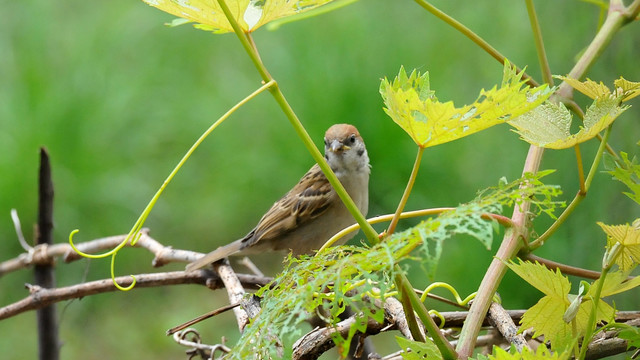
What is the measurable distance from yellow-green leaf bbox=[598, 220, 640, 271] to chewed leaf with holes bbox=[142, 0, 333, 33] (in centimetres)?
29

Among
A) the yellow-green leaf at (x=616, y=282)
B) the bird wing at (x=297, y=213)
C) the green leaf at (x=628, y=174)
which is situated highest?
the green leaf at (x=628, y=174)

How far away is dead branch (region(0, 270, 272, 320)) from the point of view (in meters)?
1.10

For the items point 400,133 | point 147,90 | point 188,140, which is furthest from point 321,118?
point 147,90

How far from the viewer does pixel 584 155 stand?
5.07 ft

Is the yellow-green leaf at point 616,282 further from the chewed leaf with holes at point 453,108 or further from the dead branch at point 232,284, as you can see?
the dead branch at point 232,284

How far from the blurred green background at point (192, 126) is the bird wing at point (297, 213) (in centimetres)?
17

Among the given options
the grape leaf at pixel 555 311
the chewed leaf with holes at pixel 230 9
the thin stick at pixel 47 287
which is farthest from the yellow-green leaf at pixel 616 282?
the thin stick at pixel 47 287

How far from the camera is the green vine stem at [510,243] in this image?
0.59 metres

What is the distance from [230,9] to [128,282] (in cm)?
71

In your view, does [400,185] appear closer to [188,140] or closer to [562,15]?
[562,15]

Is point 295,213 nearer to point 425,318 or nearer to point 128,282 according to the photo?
point 128,282

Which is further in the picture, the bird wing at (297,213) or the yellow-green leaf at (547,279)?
the bird wing at (297,213)

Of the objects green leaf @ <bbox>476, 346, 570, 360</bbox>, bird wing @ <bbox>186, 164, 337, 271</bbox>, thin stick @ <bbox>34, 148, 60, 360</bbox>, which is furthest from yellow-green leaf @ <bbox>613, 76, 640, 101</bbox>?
bird wing @ <bbox>186, 164, 337, 271</bbox>

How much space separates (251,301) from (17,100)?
2131mm
